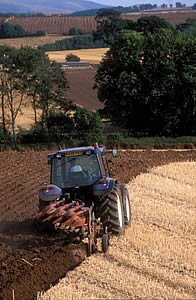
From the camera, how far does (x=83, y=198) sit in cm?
1398

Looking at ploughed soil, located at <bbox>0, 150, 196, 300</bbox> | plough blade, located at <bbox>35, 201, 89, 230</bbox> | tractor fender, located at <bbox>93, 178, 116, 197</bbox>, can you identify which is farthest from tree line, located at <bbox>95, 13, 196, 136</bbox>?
plough blade, located at <bbox>35, 201, 89, 230</bbox>

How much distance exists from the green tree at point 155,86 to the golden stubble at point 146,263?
25.5 metres

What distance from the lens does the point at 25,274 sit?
1201 cm

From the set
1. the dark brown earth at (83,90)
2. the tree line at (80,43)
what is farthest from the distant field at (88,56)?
the tree line at (80,43)

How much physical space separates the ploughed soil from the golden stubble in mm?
410

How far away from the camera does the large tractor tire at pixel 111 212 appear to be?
13.8 metres

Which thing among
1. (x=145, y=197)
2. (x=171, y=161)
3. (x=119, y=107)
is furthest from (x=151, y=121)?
(x=145, y=197)

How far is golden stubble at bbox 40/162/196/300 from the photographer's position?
10961mm

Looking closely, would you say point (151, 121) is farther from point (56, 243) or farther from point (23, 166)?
point (56, 243)

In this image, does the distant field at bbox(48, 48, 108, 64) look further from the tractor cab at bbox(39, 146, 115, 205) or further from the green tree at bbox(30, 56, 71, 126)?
the tractor cab at bbox(39, 146, 115, 205)

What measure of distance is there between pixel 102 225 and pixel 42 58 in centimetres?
3263

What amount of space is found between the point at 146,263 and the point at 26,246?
8.49ft

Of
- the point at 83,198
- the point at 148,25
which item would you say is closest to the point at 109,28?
the point at 148,25

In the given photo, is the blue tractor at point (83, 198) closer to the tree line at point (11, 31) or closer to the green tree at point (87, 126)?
the green tree at point (87, 126)
